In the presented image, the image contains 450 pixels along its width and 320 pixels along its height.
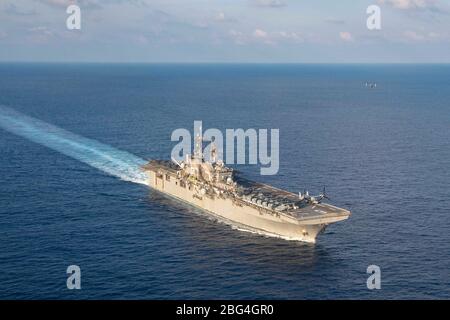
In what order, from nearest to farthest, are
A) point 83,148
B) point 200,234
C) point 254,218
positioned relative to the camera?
point 200,234, point 254,218, point 83,148

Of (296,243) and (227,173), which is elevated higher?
(227,173)

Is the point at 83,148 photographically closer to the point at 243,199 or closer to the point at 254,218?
the point at 243,199

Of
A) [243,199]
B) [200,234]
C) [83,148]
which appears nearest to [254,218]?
[243,199]

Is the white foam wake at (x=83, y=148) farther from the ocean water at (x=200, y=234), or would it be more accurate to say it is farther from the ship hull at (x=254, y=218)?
the ship hull at (x=254, y=218)

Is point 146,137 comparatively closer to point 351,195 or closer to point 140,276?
point 351,195

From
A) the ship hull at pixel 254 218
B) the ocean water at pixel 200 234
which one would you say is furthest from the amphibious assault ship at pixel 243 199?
the ocean water at pixel 200 234

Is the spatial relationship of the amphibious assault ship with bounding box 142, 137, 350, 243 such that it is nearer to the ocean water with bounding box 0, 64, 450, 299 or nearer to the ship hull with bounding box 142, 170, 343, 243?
the ship hull with bounding box 142, 170, 343, 243

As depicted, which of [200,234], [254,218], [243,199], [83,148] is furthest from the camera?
[83,148]
